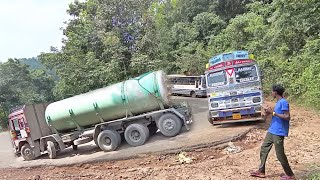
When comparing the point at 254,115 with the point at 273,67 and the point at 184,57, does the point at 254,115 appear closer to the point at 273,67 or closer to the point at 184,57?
the point at 273,67

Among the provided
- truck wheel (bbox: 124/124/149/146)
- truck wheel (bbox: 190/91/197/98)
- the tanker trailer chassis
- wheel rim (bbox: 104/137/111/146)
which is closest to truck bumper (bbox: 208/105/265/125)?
the tanker trailer chassis

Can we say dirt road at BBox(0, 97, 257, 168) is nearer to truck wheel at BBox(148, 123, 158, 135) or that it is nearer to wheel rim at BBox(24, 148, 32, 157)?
truck wheel at BBox(148, 123, 158, 135)

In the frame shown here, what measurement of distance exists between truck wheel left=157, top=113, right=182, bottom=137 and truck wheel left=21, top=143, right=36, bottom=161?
596cm

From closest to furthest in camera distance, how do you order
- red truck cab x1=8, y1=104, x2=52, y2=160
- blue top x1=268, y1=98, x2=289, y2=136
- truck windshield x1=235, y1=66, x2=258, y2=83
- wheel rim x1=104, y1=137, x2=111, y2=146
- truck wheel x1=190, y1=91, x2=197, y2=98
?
blue top x1=268, y1=98, x2=289, y2=136, truck windshield x1=235, y1=66, x2=258, y2=83, wheel rim x1=104, y1=137, x2=111, y2=146, red truck cab x1=8, y1=104, x2=52, y2=160, truck wheel x1=190, y1=91, x2=197, y2=98

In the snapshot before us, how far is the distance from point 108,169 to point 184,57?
76.4ft

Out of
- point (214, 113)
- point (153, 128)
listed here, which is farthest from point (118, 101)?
point (214, 113)

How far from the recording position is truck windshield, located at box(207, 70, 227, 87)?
12540 mm

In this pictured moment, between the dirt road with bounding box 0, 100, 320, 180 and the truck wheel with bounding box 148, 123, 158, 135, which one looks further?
the truck wheel with bounding box 148, 123, 158, 135

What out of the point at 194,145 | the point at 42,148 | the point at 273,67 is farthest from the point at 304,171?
the point at 273,67

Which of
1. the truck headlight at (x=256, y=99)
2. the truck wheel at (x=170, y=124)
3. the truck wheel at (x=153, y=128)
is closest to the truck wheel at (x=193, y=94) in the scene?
the truck wheel at (x=153, y=128)

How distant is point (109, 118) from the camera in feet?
43.3

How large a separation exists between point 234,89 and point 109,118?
194 inches

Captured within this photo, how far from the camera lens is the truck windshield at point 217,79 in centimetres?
1254

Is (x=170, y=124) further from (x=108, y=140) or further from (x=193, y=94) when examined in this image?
(x=193, y=94)
